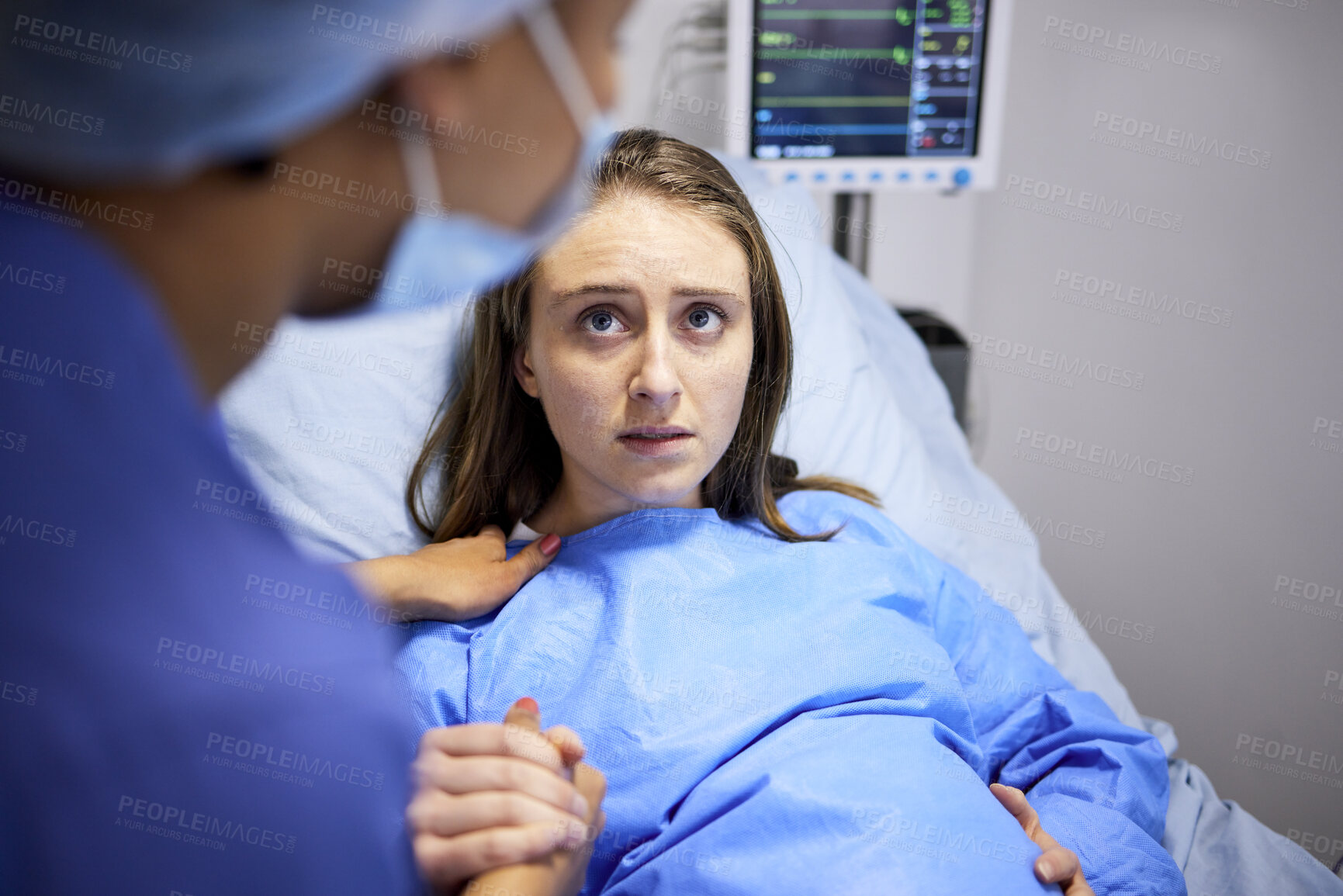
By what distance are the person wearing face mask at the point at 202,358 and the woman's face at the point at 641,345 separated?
24.2 inches

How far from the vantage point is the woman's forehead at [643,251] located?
93cm

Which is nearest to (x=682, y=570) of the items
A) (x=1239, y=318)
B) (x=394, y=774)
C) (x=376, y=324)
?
(x=376, y=324)

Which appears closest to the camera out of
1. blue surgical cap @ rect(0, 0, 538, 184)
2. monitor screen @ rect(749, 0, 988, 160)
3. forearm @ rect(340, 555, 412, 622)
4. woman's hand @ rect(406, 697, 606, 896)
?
blue surgical cap @ rect(0, 0, 538, 184)

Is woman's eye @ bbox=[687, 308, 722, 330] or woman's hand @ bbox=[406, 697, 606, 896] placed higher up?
woman's eye @ bbox=[687, 308, 722, 330]

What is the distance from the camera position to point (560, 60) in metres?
0.26

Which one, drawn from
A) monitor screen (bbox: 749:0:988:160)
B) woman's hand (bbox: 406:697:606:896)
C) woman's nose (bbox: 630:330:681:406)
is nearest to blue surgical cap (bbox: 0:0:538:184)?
woman's hand (bbox: 406:697:606:896)

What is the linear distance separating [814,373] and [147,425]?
4.36 feet

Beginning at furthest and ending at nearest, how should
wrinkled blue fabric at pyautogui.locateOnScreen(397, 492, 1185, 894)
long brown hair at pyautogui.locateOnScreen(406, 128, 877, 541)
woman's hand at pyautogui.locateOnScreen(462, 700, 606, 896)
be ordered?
long brown hair at pyautogui.locateOnScreen(406, 128, 877, 541) → wrinkled blue fabric at pyautogui.locateOnScreen(397, 492, 1185, 894) → woman's hand at pyautogui.locateOnScreen(462, 700, 606, 896)

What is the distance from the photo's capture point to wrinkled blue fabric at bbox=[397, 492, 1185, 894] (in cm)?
79

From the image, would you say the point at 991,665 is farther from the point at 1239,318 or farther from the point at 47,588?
the point at 1239,318

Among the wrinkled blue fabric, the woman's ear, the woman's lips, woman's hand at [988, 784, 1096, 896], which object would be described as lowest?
woman's hand at [988, 784, 1096, 896]

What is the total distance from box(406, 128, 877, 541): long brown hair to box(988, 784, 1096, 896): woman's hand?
36 cm

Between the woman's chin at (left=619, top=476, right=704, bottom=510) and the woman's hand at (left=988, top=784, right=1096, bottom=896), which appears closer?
the woman's hand at (left=988, top=784, right=1096, bottom=896)

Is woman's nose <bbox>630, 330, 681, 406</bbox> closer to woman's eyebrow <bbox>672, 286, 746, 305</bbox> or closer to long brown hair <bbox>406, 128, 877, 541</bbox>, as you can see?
woman's eyebrow <bbox>672, 286, 746, 305</bbox>
